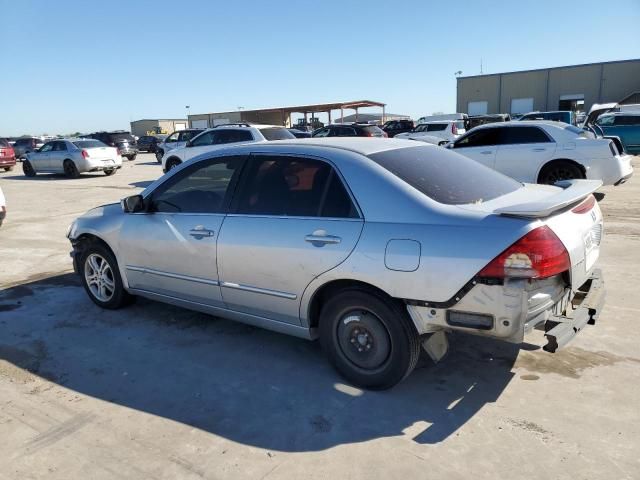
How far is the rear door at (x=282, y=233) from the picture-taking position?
10.8 ft

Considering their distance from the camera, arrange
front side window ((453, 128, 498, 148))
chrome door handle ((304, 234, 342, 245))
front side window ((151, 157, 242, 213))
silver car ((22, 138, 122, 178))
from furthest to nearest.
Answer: silver car ((22, 138, 122, 178)), front side window ((453, 128, 498, 148)), front side window ((151, 157, 242, 213)), chrome door handle ((304, 234, 342, 245))

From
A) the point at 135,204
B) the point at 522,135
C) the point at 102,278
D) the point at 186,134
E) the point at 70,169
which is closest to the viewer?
the point at 135,204

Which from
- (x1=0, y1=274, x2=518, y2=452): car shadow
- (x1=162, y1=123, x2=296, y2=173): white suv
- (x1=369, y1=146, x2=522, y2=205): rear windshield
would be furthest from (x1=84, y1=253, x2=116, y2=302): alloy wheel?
(x1=162, y1=123, x2=296, y2=173): white suv

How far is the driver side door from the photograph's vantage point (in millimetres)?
3986

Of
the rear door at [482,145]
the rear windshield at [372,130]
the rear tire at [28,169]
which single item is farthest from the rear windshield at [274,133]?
the rear tire at [28,169]

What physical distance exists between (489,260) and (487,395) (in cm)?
105

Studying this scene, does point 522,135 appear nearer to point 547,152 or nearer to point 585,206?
point 547,152

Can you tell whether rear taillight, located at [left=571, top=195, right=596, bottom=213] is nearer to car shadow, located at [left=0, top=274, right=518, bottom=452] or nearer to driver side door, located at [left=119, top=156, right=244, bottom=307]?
car shadow, located at [left=0, top=274, right=518, bottom=452]

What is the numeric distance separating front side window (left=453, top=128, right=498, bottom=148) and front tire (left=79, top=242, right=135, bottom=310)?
8.22 meters

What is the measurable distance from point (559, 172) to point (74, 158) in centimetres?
1689

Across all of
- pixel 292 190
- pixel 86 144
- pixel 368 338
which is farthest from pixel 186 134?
pixel 368 338

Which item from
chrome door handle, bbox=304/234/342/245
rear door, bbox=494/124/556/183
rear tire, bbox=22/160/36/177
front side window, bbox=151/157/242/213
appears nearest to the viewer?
chrome door handle, bbox=304/234/342/245

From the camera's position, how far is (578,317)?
310cm

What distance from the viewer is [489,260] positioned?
2760mm
